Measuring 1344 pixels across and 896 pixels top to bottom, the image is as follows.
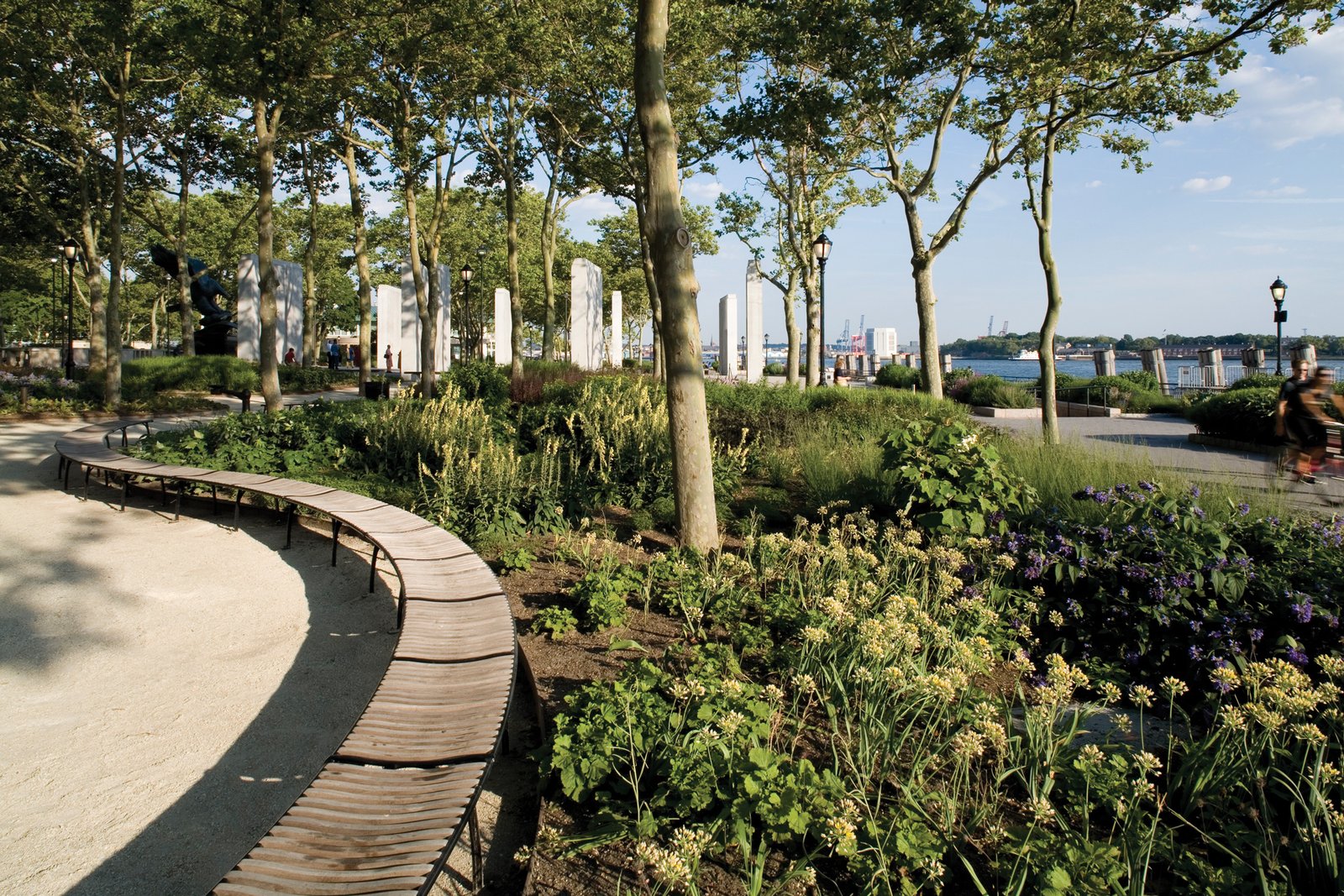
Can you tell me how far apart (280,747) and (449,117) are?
16.6 m

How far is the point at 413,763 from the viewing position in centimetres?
239

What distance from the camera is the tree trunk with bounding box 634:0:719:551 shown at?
4980 millimetres

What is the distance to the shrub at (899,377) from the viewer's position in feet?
83.1

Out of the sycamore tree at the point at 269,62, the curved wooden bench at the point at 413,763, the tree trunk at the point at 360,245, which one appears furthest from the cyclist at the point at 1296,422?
the tree trunk at the point at 360,245

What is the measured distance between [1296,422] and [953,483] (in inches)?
271

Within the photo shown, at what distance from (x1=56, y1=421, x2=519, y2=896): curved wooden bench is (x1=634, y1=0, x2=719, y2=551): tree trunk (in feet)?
4.86

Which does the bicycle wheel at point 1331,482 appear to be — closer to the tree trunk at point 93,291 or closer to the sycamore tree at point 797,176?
the sycamore tree at point 797,176

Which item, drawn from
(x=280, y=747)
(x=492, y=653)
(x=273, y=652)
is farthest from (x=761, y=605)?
(x=273, y=652)

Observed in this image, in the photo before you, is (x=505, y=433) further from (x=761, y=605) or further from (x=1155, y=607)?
(x=1155, y=607)

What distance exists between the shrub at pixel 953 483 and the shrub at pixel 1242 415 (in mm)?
10918

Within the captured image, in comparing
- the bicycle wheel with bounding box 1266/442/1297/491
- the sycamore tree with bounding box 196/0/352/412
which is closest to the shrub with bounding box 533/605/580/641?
the bicycle wheel with bounding box 1266/442/1297/491

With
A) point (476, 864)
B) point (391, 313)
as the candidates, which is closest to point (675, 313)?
point (476, 864)

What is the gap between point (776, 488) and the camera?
707 cm

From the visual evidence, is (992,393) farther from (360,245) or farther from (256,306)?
(256,306)
